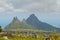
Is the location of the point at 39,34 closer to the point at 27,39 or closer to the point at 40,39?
the point at 40,39

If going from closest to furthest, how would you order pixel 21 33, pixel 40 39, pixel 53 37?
pixel 40 39
pixel 53 37
pixel 21 33

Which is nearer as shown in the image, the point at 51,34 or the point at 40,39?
the point at 40,39

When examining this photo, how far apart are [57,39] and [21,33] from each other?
1.25 m

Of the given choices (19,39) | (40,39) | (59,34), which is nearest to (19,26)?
(19,39)

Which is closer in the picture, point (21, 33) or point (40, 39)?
point (40, 39)

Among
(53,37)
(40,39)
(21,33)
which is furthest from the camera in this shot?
(21,33)

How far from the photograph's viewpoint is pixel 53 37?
5.75 meters

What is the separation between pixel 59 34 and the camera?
580cm

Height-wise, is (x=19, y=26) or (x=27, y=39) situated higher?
(x=19, y=26)

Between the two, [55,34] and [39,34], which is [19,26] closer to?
[39,34]

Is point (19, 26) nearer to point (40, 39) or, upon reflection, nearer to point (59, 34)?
point (40, 39)

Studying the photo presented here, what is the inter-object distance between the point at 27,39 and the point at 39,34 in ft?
3.43

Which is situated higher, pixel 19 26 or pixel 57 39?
pixel 19 26

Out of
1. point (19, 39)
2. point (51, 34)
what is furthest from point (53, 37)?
point (19, 39)
